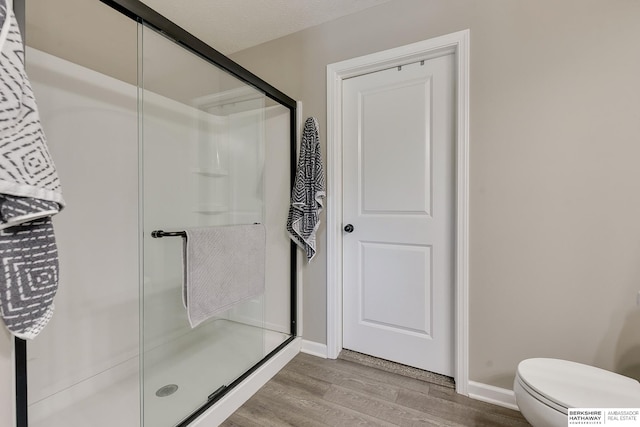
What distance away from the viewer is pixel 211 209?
1.49 m

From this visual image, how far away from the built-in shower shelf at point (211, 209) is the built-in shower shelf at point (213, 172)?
18 centimetres

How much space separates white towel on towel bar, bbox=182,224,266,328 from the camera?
1.26m

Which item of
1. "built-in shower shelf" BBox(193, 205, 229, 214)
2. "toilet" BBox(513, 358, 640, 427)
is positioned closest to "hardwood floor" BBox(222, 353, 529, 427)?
"toilet" BBox(513, 358, 640, 427)

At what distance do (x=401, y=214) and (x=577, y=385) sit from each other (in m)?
1.10

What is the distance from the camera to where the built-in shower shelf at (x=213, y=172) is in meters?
1.46

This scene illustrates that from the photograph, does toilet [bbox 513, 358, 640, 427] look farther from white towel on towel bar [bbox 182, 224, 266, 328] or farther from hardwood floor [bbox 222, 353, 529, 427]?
white towel on towel bar [bbox 182, 224, 266, 328]

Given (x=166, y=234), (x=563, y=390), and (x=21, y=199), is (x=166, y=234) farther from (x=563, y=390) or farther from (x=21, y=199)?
(x=563, y=390)

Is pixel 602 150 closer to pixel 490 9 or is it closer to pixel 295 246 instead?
pixel 490 9

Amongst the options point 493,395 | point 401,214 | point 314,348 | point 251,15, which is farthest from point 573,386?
point 251,15

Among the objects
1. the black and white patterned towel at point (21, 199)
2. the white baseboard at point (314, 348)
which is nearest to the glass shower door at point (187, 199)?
the white baseboard at point (314, 348)

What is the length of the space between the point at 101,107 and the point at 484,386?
276cm

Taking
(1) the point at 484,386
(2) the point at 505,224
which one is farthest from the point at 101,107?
(1) the point at 484,386

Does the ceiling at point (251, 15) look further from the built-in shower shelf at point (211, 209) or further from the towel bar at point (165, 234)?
the towel bar at point (165, 234)

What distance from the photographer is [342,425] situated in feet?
4.39
